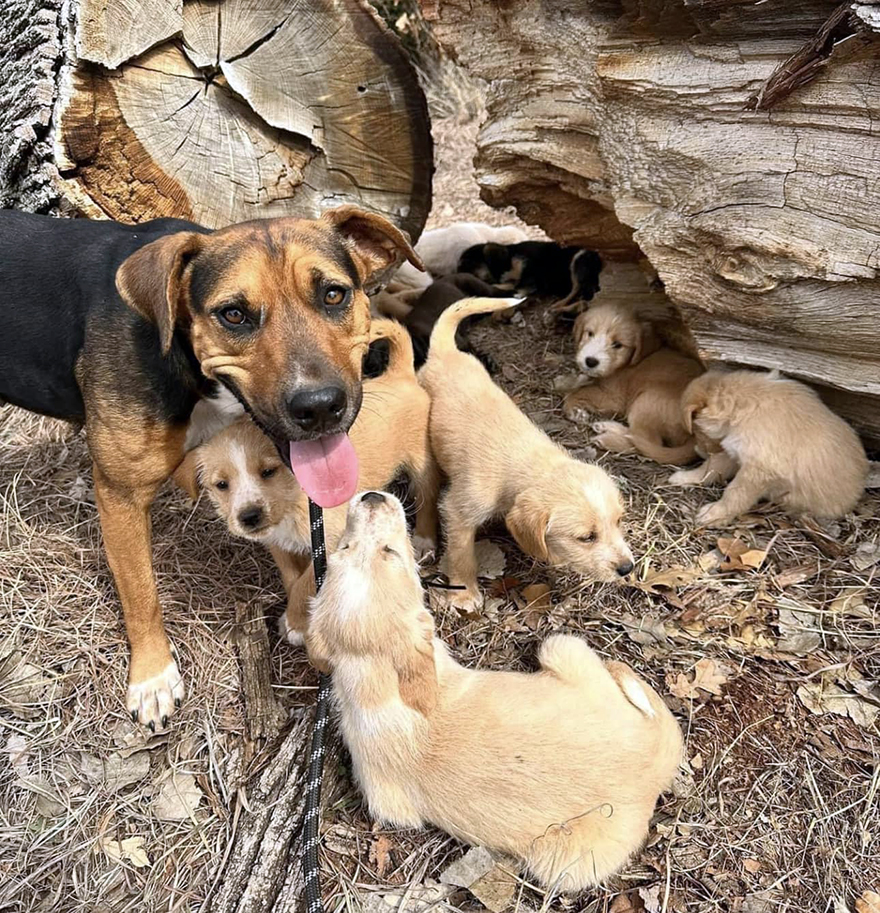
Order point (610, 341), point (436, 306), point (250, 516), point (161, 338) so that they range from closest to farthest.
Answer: point (161, 338)
point (250, 516)
point (610, 341)
point (436, 306)

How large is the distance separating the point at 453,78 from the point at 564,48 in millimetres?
7558

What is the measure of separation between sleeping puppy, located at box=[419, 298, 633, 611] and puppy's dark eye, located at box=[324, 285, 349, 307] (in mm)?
1270

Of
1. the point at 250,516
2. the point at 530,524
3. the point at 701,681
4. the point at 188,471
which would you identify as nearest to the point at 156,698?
the point at 250,516

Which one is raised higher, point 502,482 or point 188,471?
point 188,471

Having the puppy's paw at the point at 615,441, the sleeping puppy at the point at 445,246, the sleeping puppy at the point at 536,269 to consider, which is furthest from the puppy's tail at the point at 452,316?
the sleeping puppy at the point at 445,246

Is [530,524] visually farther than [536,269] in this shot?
No

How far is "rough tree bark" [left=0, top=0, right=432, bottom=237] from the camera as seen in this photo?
4.02 m

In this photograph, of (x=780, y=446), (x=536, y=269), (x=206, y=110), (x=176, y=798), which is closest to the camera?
(x=176, y=798)

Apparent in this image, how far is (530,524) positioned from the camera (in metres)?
3.74

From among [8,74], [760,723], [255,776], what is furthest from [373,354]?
[760,723]

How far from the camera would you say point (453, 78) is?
10.8m

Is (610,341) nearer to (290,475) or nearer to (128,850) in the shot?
(290,475)

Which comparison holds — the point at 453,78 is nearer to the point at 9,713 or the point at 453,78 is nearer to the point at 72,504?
the point at 72,504

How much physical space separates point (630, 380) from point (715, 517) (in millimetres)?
1546
